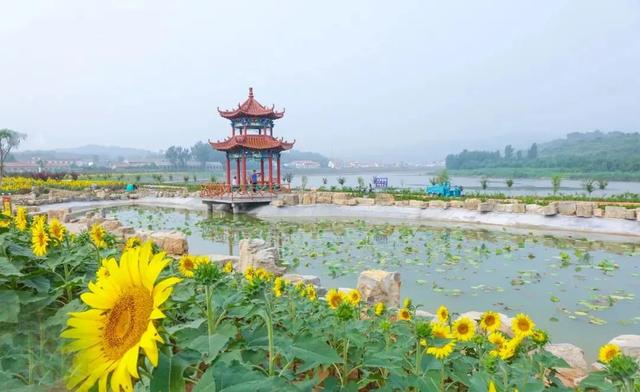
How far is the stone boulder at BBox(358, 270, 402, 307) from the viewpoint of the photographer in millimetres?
5363

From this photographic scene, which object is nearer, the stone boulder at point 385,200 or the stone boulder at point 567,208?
the stone boulder at point 567,208

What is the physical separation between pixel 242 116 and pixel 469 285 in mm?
16081

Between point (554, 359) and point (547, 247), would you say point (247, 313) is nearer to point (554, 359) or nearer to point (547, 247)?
point (554, 359)

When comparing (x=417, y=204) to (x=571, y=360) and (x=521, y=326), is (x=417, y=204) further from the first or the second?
(x=521, y=326)

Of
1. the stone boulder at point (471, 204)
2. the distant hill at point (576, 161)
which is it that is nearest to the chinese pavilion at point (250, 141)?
the stone boulder at point (471, 204)

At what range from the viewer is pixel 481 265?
8648 millimetres

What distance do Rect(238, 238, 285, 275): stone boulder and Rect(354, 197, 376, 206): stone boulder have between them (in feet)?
35.5

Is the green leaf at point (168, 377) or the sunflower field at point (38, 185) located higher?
the green leaf at point (168, 377)

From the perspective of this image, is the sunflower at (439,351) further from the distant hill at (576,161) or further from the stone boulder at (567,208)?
the distant hill at (576,161)

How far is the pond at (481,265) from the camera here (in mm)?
5859

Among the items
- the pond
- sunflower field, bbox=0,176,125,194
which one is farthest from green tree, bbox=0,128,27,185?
the pond

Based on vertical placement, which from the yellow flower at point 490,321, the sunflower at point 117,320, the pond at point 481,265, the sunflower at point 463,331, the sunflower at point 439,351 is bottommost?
the pond at point 481,265

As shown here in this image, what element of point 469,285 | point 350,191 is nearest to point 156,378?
point 469,285

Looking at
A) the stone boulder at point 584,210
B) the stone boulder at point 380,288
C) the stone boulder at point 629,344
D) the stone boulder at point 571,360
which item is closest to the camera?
the stone boulder at point 571,360
